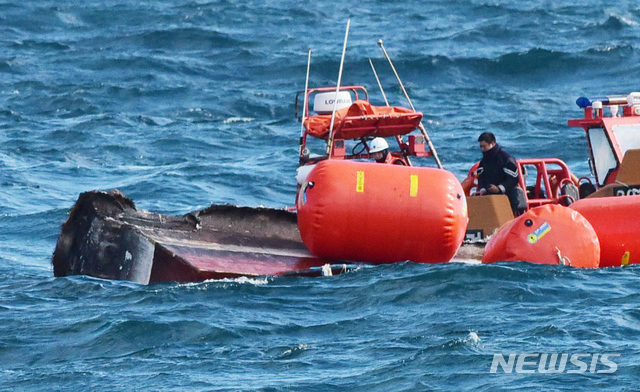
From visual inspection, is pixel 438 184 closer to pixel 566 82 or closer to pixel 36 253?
pixel 36 253

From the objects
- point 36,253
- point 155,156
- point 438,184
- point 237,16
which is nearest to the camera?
point 438,184

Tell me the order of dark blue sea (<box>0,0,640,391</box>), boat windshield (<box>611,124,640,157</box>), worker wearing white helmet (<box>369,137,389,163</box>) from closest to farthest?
dark blue sea (<box>0,0,640,391</box>), worker wearing white helmet (<box>369,137,389,163</box>), boat windshield (<box>611,124,640,157</box>)

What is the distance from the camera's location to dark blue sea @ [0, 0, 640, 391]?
8500 mm

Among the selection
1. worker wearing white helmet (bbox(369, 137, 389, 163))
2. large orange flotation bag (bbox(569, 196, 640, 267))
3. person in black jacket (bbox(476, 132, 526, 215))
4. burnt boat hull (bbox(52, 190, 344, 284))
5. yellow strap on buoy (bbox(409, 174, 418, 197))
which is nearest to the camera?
yellow strap on buoy (bbox(409, 174, 418, 197))

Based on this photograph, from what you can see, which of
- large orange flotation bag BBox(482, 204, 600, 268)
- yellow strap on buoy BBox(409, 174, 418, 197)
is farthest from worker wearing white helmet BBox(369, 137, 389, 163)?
large orange flotation bag BBox(482, 204, 600, 268)

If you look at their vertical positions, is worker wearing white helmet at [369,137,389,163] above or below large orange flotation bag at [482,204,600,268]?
above

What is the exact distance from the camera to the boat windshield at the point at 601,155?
14172mm

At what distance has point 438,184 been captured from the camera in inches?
421

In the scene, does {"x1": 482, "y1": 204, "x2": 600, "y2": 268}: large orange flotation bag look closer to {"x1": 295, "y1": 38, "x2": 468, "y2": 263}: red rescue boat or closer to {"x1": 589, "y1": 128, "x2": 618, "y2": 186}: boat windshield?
{"x1": 295, "y1": 38, "x2": 468, "y2": 263}: red rescue boat

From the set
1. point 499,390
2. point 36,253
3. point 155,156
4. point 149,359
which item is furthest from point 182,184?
point 499,390

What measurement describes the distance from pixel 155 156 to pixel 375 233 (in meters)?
10.6

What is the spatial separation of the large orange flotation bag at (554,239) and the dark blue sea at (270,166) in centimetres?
16

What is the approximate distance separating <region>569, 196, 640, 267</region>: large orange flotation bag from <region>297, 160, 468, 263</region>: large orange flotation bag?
131cm

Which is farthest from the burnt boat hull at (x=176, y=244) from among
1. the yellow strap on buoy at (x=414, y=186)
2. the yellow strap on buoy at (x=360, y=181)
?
the yellow strap on buoy at (x=414, y=186)
